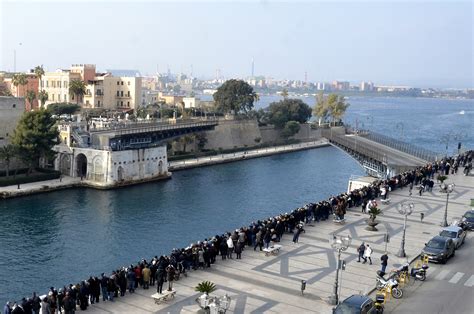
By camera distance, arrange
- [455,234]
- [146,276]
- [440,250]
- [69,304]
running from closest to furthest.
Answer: [69,304] → [146,276] → [440,250] → [455,234]

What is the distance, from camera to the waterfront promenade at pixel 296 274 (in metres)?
18.4

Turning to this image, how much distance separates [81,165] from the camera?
60.0m

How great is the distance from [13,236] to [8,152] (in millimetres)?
17644

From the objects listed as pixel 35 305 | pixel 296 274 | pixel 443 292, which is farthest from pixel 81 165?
pixel 443 292

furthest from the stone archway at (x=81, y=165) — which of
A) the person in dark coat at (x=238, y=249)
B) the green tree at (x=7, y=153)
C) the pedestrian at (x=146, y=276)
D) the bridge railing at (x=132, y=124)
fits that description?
the pedestrian at (x=146, y=276)

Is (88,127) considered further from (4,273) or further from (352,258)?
(352,258)

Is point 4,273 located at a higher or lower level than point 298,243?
lower

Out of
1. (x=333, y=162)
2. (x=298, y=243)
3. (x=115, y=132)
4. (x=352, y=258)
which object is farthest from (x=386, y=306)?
(x=333, y=162)

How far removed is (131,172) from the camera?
5941 cm

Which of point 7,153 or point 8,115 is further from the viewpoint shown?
point 8,115

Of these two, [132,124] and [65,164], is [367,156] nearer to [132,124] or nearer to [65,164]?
[132,124]

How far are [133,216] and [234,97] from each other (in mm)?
57831

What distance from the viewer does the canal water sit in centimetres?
3197

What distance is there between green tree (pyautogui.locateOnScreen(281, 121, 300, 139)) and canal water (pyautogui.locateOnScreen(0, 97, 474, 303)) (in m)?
25.1
